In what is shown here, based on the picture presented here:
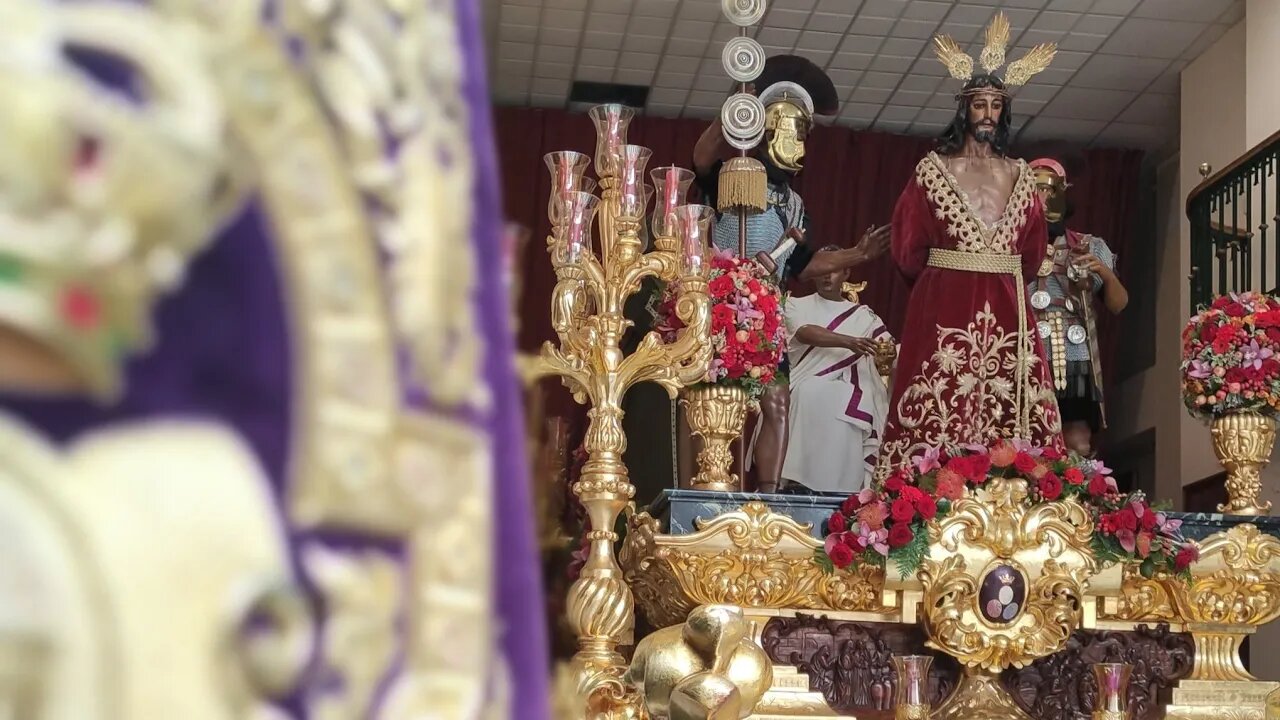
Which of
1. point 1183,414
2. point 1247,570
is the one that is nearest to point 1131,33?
point 1183,414

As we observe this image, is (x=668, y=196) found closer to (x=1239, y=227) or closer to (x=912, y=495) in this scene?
(x=912, y=495)

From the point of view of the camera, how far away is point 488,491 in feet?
1.77

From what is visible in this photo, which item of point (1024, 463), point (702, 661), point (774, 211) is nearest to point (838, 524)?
point (1024, 463)

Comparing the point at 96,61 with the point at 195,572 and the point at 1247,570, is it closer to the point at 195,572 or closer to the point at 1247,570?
the point at 195,572

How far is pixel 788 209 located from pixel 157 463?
17.4 feet

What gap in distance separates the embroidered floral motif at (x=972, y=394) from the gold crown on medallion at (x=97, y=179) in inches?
165

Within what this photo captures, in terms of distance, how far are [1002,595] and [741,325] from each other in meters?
0.94

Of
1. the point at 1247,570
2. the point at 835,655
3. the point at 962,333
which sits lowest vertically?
the point at 835,655

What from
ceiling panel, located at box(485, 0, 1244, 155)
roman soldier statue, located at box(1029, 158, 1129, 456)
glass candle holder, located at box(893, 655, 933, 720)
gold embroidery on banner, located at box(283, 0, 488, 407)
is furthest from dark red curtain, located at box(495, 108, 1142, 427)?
gold embroidery on banner, located at box(283, 0, 488, 407)

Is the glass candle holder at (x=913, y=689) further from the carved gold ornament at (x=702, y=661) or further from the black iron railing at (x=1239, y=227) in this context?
the black iron railing at (x=1239, y=227)

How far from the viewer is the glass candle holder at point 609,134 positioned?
334 cm

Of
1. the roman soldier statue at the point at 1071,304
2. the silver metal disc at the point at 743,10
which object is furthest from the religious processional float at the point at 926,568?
the roman soldier statue at the point at 1071,304

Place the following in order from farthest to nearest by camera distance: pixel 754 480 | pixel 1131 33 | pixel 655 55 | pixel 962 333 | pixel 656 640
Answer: pixel 655 55 < pixel 1131 33 < pixel 754 480 < pixel 962 333 < pixel 656 640

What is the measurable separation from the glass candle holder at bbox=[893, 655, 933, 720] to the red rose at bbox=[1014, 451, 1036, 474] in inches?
27.4
